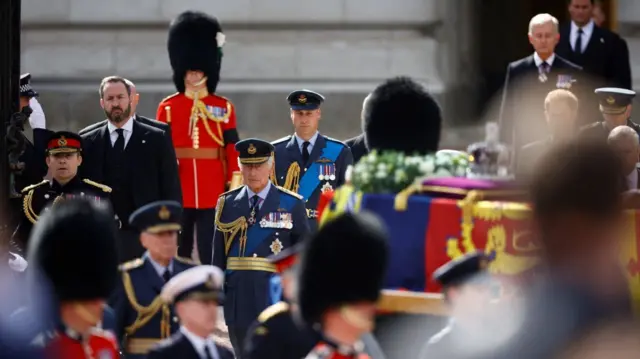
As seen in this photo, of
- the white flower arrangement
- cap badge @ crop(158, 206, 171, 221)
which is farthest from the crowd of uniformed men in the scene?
the white flower arrangement

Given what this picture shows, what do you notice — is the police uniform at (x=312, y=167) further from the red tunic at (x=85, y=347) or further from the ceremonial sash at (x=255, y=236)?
the red tunic at (x=85, y=347)

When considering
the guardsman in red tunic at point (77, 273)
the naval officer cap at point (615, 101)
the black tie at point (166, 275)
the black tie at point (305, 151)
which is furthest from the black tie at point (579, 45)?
the guardsman in red tunic at point (77, 273)

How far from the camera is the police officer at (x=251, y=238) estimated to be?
9617mm

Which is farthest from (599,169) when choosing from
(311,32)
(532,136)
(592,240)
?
(311,32)

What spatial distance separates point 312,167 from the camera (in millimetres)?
10688

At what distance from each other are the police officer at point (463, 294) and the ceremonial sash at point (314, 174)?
3728 mm

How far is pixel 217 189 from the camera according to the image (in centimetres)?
1143

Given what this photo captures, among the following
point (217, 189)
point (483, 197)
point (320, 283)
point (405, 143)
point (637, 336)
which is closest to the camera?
point (637, 336)

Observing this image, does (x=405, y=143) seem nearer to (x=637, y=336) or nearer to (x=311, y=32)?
(x=637, y=336)

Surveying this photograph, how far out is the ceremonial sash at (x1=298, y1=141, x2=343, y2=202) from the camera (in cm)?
1063

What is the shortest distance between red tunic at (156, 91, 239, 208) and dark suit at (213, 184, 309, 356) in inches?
62.4

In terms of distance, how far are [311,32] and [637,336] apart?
8682mm

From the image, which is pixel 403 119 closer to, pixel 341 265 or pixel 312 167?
pixel 312 167

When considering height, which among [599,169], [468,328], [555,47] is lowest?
[468,328]
